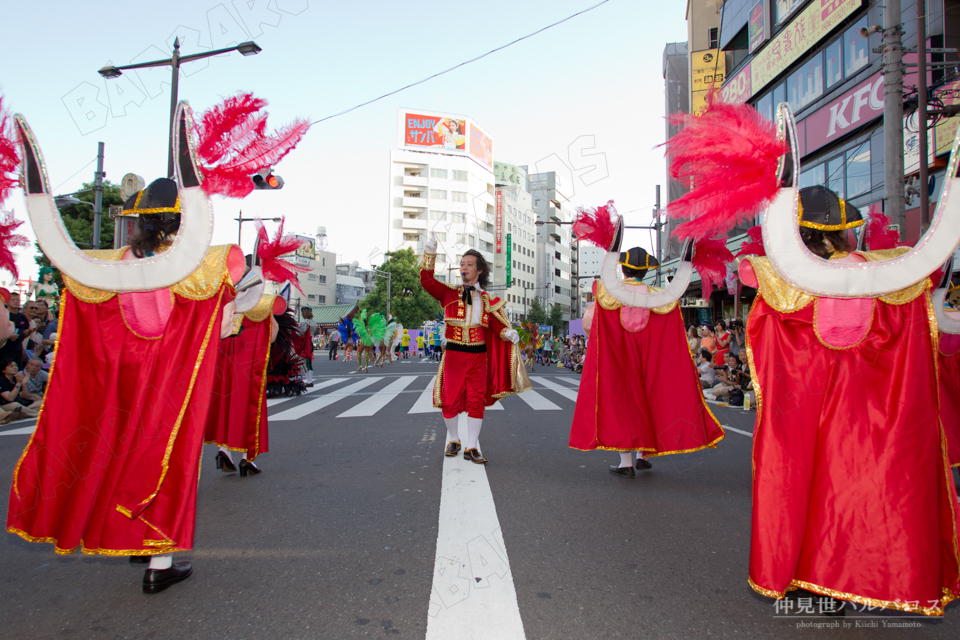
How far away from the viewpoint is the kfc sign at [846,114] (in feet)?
42.7

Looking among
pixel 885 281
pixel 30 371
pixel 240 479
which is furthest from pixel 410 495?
pixel 30 371

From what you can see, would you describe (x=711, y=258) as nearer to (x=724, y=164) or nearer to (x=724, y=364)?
(x=724, y=164)

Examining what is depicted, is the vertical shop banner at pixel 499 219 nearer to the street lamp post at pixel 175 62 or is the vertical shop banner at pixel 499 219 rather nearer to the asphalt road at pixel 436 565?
the street lamp post at pixel 175 62

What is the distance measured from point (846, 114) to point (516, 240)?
61809mm

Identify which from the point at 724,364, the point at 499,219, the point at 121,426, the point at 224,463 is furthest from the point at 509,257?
the point at 121,426

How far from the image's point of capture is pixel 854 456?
2.05 meters

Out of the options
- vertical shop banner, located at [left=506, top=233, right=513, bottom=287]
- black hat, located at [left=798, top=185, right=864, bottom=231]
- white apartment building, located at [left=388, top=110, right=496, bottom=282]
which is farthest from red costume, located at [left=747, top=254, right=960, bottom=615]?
vertical shop banner, located at [left=506, top=233, right=513, bottom=287]

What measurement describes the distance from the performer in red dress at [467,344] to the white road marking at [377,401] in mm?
3117

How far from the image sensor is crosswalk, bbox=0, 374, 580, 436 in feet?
25.5

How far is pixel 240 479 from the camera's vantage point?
4152mm

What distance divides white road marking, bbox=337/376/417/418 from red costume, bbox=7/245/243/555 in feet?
17.3

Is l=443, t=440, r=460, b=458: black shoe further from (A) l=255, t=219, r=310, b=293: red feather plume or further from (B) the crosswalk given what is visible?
(B) the crosswalk

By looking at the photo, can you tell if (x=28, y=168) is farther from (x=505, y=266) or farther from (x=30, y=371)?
(x=505, y=266)

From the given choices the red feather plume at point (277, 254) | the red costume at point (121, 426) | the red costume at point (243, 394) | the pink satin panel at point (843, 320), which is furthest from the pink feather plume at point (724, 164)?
the red costume at point (243, 394)
